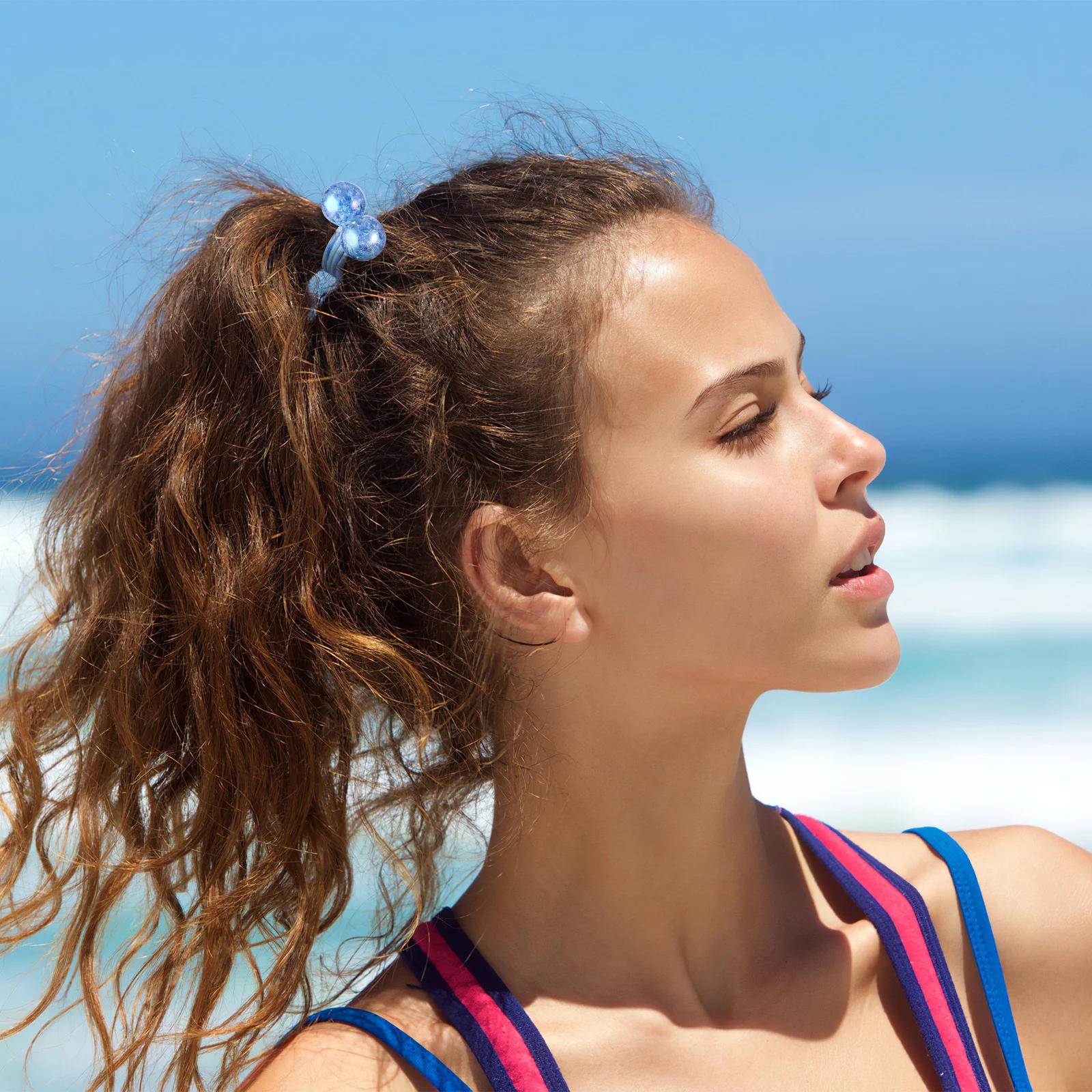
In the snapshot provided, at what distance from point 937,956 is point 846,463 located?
0.75 metres

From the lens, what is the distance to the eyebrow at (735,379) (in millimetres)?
1542

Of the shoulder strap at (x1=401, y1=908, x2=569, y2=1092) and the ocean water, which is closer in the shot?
the shoulder strap at (x1=401, y1=908, x2=569, y2=1092)


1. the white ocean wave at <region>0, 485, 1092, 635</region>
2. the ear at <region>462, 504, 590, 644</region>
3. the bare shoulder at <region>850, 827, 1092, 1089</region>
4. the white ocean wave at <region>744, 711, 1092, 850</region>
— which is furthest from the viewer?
the white ocean wave at <region>0, 485, 1092, 635</region>

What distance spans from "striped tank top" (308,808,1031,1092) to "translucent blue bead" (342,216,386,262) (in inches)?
37.3

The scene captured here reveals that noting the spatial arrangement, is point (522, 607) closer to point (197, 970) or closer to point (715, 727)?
point (715, 727)

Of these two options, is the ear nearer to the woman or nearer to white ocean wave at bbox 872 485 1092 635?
the woman

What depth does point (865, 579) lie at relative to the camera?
1.57 metres

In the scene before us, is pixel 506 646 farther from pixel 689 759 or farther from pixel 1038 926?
pixel 1038 926

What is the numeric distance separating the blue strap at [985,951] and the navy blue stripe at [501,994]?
642 millimetres

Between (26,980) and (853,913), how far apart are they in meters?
3.84

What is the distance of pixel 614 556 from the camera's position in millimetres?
1579

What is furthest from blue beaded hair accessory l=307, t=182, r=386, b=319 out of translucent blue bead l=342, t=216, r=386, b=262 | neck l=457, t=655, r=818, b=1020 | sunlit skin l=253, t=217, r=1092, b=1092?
A: neck l=457, t=655, r=818, b=1020

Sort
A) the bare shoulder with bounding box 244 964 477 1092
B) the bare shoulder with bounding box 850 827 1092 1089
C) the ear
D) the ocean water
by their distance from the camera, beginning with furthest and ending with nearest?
the ocean water → the bare shoulder with bounding box 850 827 1092 1089 → the ear → the bare shoulder with bounding box 244 964 477 1092

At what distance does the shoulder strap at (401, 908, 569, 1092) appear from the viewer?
1546 mm
